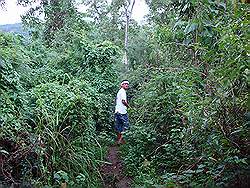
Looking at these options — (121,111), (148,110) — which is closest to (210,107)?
(148,110)

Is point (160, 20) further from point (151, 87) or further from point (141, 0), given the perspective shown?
point (151, 87)

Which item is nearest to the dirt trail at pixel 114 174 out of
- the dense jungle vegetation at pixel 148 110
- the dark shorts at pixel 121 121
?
the dense jungle vegetation at pixel 148 110

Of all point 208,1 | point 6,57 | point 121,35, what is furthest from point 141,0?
point 208,1

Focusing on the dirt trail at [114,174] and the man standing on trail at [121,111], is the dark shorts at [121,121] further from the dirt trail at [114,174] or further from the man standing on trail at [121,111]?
the dirt trail at [114,174]

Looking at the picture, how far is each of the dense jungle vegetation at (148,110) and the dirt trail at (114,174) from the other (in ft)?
0.50

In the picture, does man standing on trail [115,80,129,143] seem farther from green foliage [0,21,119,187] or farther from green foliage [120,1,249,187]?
green foliage [120,1,249,187]

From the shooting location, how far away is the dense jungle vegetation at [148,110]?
11.4 feet

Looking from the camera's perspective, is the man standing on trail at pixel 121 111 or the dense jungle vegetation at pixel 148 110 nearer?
the dense jungle vegetation at pixel 148 110

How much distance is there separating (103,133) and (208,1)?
442 centimetres

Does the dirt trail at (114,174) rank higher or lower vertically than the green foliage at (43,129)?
lower

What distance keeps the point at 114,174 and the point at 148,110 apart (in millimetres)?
1471

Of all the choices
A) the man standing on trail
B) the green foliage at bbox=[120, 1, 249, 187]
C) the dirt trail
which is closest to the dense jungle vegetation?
the green foliage at bbox=[120, 1, 249, 187]

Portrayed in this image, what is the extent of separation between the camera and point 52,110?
5637mm

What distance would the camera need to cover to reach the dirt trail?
217 inches
